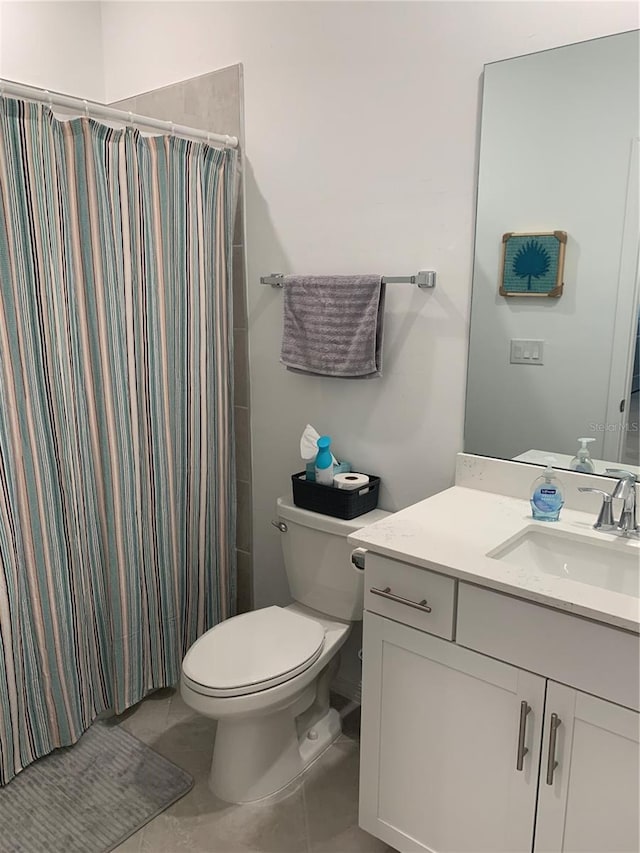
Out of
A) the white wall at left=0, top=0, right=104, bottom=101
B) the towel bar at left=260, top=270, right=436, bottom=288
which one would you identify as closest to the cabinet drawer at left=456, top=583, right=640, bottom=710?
the towel bar at left=260, top=270, right=436, bottom=288

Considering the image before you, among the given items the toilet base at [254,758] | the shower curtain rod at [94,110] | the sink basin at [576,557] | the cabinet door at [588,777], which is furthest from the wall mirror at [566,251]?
the toilet base at [254,758]

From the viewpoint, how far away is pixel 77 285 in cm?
187

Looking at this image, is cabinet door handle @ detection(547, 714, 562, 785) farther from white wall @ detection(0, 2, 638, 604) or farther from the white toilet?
white wall @ detection(0, 2, 638, 604)

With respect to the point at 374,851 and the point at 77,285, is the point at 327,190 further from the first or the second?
the point at 374,851

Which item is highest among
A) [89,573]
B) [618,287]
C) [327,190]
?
[327,190]

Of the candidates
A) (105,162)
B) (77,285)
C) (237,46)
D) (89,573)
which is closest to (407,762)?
(89,573)

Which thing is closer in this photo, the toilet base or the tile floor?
the tile floor

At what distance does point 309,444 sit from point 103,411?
63 cm

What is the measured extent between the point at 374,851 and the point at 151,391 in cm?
141

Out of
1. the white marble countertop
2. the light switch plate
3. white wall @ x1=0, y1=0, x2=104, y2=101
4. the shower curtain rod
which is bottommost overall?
the white marble countertop

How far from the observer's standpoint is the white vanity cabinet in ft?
4.09

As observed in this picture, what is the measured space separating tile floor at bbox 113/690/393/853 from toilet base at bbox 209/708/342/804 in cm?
3

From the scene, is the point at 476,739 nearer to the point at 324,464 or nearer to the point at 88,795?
the point at 324,464

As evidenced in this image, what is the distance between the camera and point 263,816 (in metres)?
1.83
